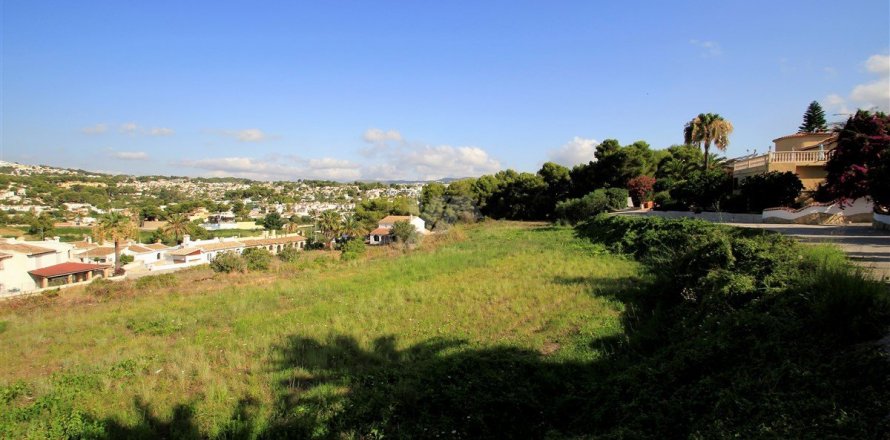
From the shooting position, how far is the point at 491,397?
5207 mm

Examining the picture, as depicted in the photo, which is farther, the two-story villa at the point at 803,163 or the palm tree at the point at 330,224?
the palm tree at the point at 330,224

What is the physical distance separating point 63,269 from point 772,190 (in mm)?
57576

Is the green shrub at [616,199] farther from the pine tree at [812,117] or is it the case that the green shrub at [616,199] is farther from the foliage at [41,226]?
the foliage at [41,226]

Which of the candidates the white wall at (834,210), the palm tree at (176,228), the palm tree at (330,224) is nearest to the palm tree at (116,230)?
the palm tree at (176,228)

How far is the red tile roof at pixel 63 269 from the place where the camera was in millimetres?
40625

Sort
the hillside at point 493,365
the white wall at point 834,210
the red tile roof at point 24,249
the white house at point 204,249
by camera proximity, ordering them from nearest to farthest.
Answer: the hillside at point 493,365, the white wall at point 834,210, the red tile roof at point 24,249, the white house at point 204,249

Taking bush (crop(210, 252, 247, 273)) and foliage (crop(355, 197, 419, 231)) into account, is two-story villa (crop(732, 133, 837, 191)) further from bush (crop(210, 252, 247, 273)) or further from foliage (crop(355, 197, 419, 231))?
foliage (crop(355, 197, 419, 231))

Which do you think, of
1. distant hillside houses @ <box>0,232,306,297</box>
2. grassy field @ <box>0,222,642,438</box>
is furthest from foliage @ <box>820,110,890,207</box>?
distant hillside houses @ <box>0,232,306,297</box>

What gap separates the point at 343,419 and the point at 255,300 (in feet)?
32.7

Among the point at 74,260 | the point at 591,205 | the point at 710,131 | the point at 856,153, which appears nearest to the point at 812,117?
the point at 710,131

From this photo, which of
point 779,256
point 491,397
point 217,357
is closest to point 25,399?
point 217,357

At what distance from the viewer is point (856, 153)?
13.9 m

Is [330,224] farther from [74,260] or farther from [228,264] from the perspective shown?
[228,264]

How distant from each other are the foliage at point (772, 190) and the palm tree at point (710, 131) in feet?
A: 47.1
